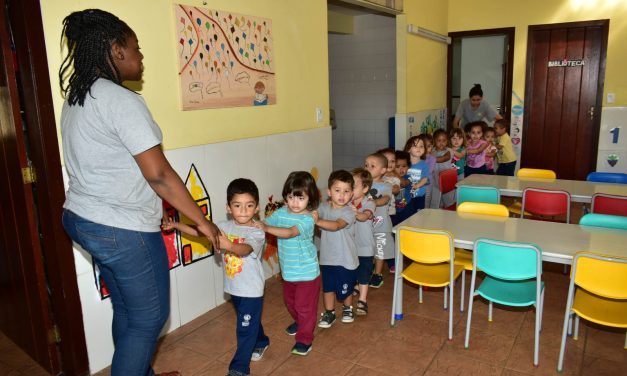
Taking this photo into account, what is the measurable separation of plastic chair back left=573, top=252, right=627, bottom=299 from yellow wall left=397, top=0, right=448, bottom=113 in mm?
4054

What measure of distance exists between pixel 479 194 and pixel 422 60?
3286 mm

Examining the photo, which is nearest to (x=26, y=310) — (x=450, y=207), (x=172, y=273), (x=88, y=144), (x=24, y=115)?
(x=172, y=273)

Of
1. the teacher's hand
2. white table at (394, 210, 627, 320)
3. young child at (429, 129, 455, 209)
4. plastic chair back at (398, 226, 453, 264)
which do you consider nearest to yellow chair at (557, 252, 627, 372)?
white table at (394, 210, 627, 320)

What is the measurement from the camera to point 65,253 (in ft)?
8.49

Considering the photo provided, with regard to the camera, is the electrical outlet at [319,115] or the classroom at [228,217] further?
the electrical outlet at [319,115]

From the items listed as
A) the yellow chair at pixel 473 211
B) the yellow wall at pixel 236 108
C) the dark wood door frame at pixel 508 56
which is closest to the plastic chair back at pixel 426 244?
the yellow chair at pixel 473 211

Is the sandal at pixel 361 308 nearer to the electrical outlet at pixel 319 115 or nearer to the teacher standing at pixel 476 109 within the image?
the electrical outlet at pixel 319 115

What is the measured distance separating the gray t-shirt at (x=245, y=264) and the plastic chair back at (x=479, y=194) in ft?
6.98

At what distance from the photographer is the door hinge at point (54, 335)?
2736 mm

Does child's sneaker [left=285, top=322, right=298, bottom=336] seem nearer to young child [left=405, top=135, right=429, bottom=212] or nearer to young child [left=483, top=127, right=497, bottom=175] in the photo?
young child [left=405, top=135, right=429, bottom=212]

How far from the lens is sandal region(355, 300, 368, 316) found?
339 cm

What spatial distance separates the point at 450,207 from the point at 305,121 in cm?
172

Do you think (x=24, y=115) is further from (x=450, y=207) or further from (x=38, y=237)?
→ (x=450, y=207)

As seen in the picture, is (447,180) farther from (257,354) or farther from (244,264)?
(244,264)
